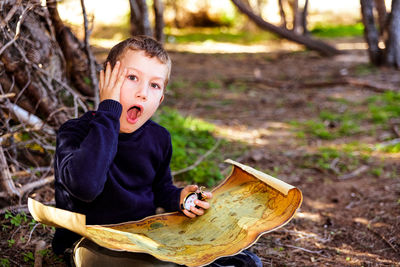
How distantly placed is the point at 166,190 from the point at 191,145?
2.06m

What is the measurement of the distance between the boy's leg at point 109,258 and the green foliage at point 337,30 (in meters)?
13.9

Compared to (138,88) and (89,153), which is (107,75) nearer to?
(138,88)

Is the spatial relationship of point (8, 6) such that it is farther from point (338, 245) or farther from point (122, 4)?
point (122, 4)

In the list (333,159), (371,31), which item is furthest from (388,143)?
(371,31)

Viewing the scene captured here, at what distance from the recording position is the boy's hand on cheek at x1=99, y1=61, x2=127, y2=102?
2.06 metres

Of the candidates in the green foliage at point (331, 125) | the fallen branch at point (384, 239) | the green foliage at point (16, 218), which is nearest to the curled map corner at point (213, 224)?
the green foliage at point (16, 218)

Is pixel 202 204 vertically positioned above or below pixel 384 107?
above

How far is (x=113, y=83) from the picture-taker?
6.85 feet

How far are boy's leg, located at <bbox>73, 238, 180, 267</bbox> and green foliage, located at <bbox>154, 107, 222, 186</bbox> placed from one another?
182 cm

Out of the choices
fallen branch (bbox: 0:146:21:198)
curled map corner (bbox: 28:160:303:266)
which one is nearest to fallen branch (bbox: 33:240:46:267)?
fallen branch (bbox: 0:146:21:198)

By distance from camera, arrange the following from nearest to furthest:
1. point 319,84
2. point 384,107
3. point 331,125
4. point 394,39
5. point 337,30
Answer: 1. point 331,125
2. point 384,107
3. point 319,84
4. point 394,39
5. point 337,30

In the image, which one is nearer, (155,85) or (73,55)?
(155,85)

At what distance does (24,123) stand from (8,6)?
2.62 feet

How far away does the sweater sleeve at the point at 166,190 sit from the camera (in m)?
2.40
